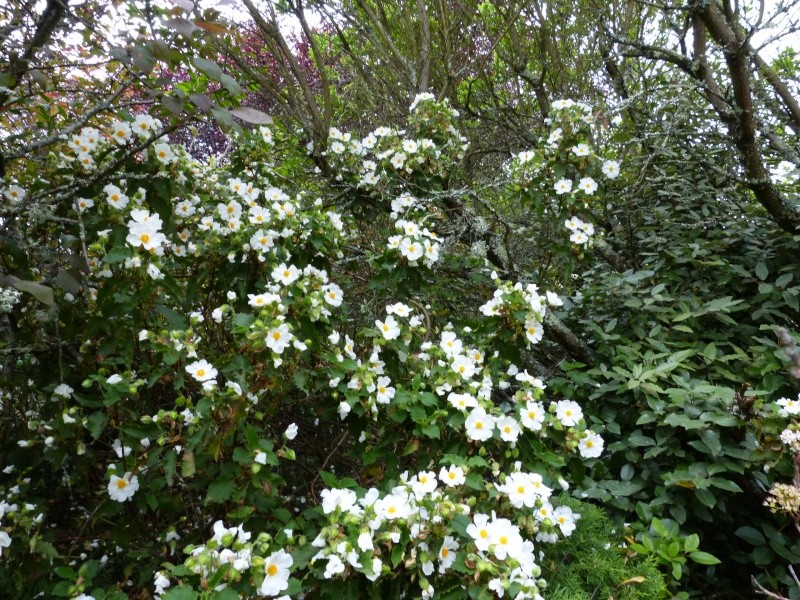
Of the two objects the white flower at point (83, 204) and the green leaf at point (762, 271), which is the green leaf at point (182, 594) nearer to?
the white flower at point (83, 204)

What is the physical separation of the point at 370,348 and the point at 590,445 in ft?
2.91

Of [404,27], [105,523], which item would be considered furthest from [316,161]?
[105,523]

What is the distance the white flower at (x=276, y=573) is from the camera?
39.6 inches

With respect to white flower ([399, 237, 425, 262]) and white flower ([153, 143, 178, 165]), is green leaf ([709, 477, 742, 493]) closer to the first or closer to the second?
white flower ([399, 237, 425, 262])

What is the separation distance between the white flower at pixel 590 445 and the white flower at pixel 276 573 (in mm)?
849

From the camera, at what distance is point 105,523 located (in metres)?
1.85

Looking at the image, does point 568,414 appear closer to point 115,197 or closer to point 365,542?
point 365,542

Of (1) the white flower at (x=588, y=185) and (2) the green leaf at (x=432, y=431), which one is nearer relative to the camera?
(2) the green leaf at (x=432, y=431)

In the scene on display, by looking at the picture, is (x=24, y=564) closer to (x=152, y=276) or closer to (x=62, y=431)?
(x=62, y=431)

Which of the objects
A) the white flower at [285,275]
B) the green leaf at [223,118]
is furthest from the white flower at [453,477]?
the green leaf at [223,118]

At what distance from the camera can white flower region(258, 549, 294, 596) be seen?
39.6 inches

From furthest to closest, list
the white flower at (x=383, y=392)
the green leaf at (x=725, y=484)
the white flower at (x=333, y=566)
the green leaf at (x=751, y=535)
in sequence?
the green leaf at (x=751, y=535) < the green leaf at (x=725, y=484) < the white flower at (x=383, y=392) < the white flower at (x=333, y=566)

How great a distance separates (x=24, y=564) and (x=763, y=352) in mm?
2429

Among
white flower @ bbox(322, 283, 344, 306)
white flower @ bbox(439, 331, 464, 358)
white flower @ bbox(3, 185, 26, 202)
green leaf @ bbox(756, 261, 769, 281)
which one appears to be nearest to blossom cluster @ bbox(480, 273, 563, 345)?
white flower @ bbox(439, 331, 464, 358)
